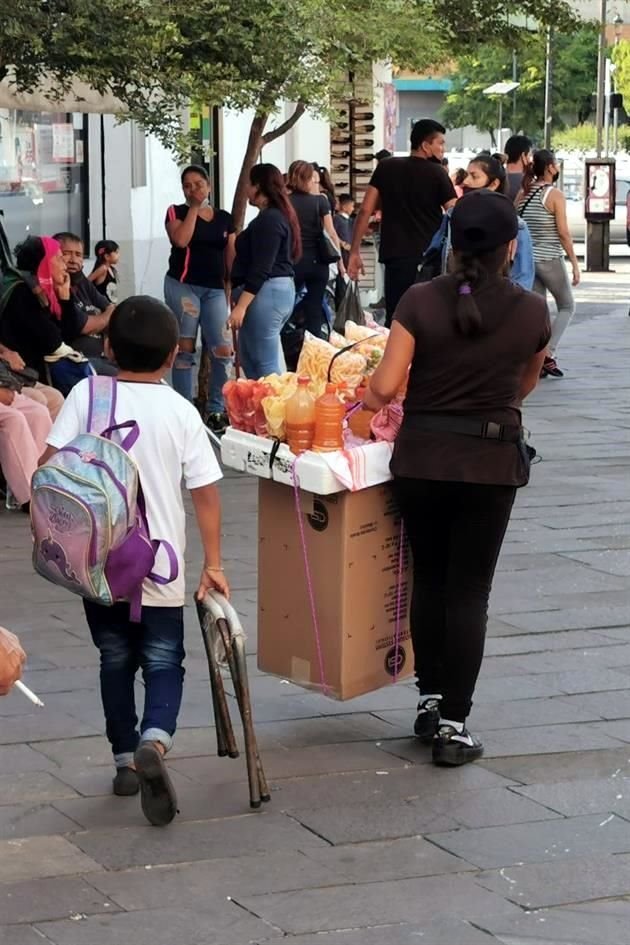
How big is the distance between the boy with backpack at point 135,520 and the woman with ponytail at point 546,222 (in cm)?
897

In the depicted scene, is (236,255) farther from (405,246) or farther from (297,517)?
(297,517)

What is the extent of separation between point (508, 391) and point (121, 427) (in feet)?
3.86

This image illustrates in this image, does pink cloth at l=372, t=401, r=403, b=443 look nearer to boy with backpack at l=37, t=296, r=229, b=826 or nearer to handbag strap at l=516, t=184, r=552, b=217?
boy with backpack at l=37, t=296, r=229, b=826

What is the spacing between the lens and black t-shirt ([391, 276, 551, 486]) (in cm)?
509

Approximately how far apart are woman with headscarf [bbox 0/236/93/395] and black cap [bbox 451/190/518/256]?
15.8 feet

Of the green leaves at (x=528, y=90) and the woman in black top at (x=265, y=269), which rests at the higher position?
the green leaves at (x=528, y=90)

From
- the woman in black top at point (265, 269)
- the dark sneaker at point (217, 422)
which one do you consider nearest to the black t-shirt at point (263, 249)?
the woman in black top at point (265, 269)

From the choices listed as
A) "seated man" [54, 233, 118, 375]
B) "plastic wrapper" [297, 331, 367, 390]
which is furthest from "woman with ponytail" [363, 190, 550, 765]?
"seated man" [54, 233, 118, 375]

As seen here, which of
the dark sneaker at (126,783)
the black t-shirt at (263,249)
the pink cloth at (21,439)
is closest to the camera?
the dark sneaker at (126,783)

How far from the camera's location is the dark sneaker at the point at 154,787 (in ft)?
15.2

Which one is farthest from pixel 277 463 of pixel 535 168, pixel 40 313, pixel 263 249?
pixel 535 168

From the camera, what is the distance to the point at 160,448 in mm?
4758

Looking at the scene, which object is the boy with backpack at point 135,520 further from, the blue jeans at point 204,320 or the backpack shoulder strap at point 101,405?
the blue jeans at point 204,320

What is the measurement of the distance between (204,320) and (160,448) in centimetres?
726
